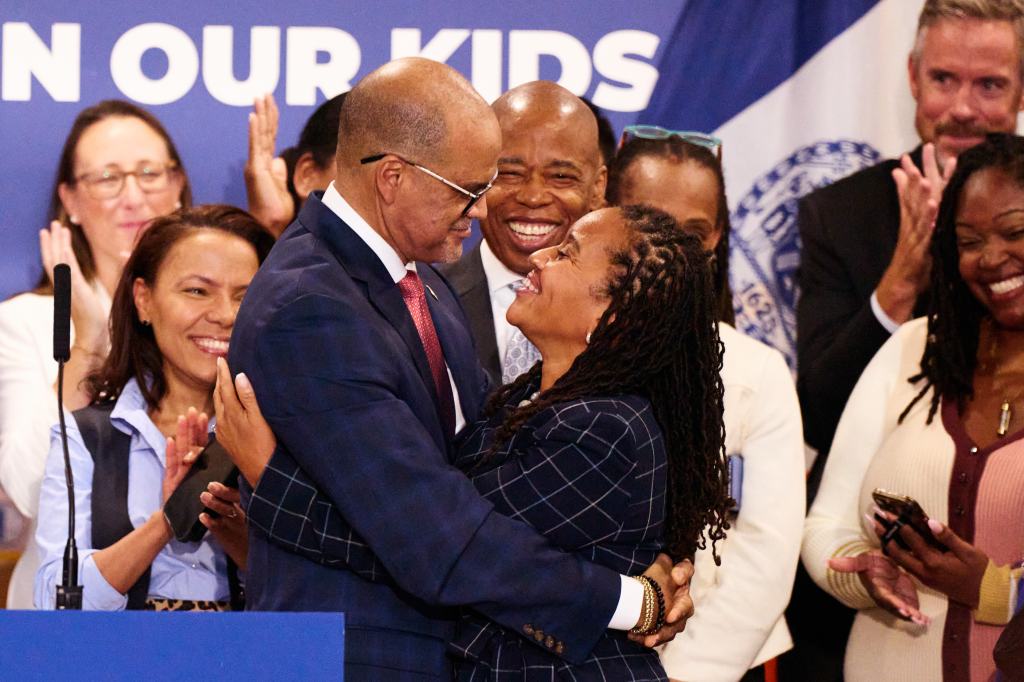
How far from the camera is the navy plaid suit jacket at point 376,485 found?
277 cm

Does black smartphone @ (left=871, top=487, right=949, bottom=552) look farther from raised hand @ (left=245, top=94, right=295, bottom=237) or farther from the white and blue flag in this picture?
raised hand @ (left=245, top=94, right=295, bottom=237)

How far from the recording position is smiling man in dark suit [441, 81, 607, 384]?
4105 mm

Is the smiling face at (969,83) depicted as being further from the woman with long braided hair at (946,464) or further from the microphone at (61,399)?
the microphone at (61,399)

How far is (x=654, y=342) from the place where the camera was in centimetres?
300

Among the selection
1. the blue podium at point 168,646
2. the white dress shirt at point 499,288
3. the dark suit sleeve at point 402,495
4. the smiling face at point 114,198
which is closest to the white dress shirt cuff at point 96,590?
the dark suit sleeve at point 402,495

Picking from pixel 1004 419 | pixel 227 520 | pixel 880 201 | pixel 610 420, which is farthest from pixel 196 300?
pixel 880 201

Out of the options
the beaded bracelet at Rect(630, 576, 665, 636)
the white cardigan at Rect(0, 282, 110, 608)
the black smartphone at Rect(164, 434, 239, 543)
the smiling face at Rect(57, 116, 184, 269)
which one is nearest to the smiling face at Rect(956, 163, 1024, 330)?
the beaded bracelet at Rect(630, 576, 665, 636)

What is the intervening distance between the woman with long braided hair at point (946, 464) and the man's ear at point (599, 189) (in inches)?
35.2

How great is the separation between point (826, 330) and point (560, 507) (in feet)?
6.76

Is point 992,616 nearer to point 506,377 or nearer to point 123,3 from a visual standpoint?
point 506,377

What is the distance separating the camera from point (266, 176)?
477 centimetres

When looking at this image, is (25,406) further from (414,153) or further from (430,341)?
(414,153)

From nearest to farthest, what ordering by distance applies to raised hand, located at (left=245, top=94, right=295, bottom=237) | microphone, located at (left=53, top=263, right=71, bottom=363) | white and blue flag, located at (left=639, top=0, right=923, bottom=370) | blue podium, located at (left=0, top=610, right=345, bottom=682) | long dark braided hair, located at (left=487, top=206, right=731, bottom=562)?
blue podium, located at (left=0, top=610, right=345, bottom=682)
long dark braided hair, located at (left=487, top=206, right=731, bottom=562)
microphone, located at (left=53, top=263, right=71, bottom=363)
raised hand, located at (left=245, top=94, right=295, bottom=237)
white and blue flag, located at (left=639, top=0, right=923, bottom=370)

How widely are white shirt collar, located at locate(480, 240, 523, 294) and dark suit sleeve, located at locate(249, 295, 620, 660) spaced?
1.34 m
